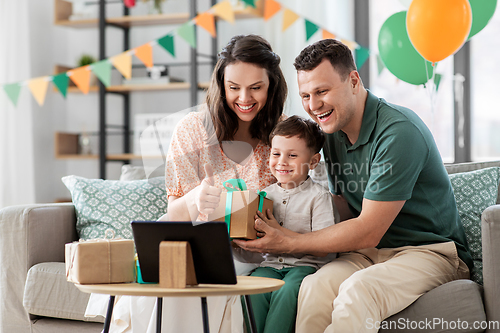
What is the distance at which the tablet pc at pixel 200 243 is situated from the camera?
3.43 feet

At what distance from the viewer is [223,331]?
1.36 m

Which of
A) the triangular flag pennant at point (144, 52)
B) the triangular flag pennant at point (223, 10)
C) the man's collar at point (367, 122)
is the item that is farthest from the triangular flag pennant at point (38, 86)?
the man's collar at point (367, 122)

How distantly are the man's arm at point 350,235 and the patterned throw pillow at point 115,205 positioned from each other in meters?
0.77

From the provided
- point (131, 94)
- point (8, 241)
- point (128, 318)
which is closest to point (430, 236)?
point (128, 318)

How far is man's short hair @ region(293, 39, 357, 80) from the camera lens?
1562mm

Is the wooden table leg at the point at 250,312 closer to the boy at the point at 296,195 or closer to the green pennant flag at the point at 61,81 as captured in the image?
the boy at the point at 296,195

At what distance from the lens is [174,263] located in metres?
1.05

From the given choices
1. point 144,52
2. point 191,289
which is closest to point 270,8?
point 144,52

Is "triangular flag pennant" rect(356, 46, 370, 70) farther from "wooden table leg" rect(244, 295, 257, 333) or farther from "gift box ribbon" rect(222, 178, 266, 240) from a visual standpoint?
"wooden table leg" rect(244, 295, 257, 333)

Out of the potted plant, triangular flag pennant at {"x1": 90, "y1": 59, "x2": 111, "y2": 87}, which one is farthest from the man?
the potted plant

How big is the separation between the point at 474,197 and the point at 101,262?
135cm

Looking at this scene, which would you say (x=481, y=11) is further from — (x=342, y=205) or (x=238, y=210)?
(x=238, y=210)

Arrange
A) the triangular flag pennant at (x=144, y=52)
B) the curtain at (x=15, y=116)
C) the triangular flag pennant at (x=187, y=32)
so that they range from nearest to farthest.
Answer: the triangular flag pennant at (x=187, y=32) → the triangular flag pennant at (x=144, y=52) → the curtain at (x=15, y=116)

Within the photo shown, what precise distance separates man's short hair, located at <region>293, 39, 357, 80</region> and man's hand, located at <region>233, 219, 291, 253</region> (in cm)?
52
